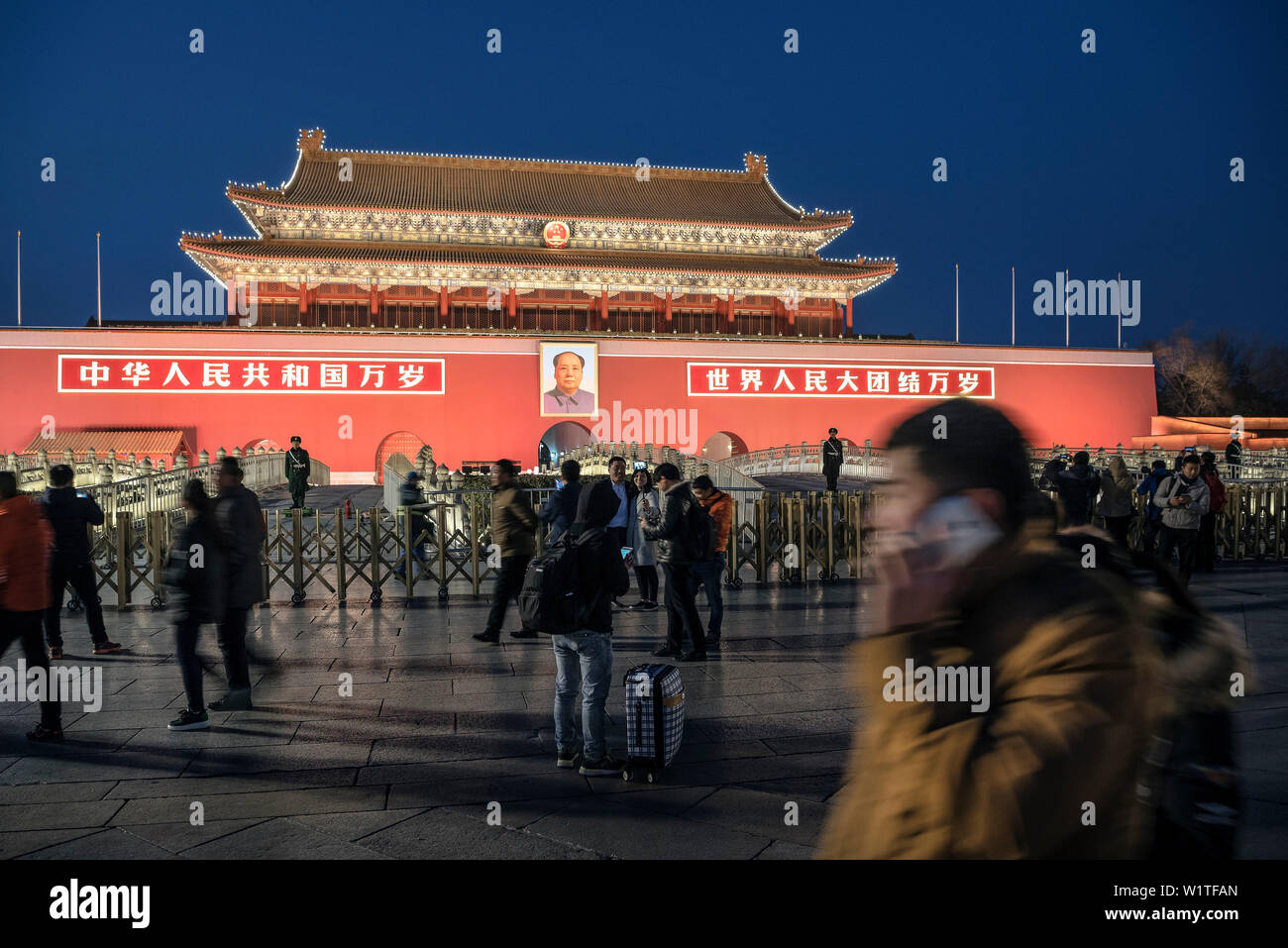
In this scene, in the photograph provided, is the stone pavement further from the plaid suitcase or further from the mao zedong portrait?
the mao zedong portrait

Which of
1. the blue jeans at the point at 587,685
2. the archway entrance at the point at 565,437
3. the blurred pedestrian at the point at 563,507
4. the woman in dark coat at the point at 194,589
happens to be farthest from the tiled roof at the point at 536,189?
the blue jeans at the point at 587,685

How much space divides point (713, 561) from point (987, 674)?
5.35 m

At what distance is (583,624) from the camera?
416cm

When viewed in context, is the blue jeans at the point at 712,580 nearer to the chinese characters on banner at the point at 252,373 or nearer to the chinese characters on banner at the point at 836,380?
the chinese characters on banner at the point at 252,373

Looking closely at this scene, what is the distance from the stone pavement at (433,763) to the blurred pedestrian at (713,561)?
30cm

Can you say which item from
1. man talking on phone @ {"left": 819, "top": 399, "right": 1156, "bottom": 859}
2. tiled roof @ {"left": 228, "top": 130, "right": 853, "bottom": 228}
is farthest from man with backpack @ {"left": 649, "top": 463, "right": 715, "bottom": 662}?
tiled roof @ {"left": 228, "top": 130, "right": 853, "bottom": 228}

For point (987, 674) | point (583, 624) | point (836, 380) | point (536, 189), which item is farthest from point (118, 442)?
point (987, 674)

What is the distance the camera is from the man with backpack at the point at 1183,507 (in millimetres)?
8008

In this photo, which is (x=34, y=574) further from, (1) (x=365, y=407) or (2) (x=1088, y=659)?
(1) (x=365, y=407)

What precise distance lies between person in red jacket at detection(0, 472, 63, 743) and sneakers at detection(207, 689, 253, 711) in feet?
2.66

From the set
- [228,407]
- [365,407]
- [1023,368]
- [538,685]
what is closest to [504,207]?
[365,407]

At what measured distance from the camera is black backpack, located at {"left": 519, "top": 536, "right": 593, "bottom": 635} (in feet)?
13.6

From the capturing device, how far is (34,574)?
4598 millimetres
